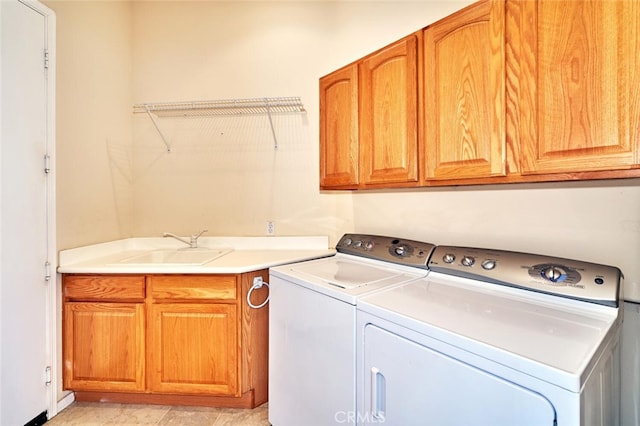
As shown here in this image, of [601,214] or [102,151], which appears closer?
[601,214]

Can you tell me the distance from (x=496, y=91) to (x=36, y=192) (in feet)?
7.50

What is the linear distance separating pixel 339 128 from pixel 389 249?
807mm

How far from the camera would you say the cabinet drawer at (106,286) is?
1.67 metres

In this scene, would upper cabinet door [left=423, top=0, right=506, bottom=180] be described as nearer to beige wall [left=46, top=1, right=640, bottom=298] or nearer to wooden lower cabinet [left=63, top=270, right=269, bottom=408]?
beige wall [left=46, top=1, right=640, bottom=298]

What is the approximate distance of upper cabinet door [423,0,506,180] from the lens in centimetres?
114

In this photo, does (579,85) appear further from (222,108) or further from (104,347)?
(104,347)

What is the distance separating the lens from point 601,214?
1.15 meters

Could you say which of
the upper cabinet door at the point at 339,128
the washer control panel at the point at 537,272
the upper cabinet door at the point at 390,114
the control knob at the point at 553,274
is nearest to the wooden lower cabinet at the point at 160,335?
the upper cabinet door at the point at 339,128

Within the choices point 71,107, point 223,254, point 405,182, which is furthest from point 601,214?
point 71,107

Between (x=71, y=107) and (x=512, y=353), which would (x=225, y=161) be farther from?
(x=512, y=353)

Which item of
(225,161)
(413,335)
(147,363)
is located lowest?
(147,363)

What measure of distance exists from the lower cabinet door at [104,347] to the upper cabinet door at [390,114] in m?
1.58

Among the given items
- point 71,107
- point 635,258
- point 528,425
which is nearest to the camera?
point 528,425

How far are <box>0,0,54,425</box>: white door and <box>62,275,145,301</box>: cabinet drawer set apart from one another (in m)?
0.11
